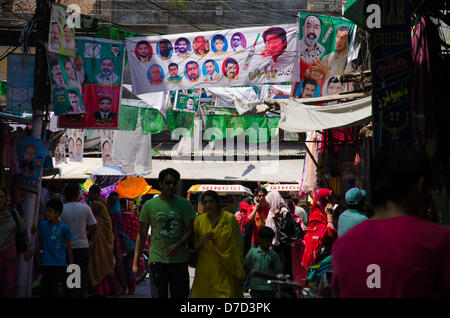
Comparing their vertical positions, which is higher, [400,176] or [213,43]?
[213,43]

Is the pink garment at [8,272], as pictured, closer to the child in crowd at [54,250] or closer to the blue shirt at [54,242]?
the child in crowd at [54,250]

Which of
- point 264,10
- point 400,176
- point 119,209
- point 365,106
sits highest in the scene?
point 264,10

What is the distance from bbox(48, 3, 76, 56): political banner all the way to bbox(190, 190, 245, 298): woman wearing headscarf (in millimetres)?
3966

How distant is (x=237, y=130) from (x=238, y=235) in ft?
44.6

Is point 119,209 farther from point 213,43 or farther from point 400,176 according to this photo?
point 400,176

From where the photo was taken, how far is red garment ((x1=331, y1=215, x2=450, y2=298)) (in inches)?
96.0

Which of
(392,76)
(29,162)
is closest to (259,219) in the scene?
(29,162)

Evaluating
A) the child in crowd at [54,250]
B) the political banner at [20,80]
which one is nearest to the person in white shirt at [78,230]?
the child in crowd at [54,250]

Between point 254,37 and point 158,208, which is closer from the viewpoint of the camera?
point 158,208

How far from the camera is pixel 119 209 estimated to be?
11508 millimetres

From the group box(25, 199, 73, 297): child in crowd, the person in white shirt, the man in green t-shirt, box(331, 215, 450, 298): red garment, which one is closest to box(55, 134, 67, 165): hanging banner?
the person in white shirt

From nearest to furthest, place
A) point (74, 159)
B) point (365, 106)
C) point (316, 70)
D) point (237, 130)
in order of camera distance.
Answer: point (365, 106)
point (316, 70)
point (74, 159)
point (237, 130)

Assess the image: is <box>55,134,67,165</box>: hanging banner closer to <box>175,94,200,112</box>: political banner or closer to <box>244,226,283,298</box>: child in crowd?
<box>175,94,200,112</box>: political banner

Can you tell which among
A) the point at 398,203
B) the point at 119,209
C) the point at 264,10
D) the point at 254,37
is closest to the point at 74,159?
the point at 119,209
